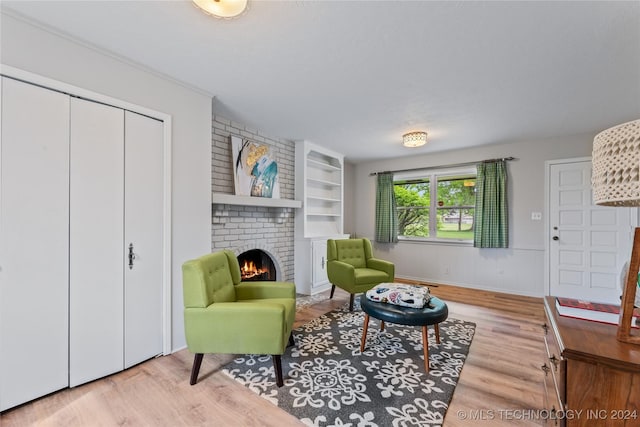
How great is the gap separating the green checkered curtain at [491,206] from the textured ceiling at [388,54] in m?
1.13

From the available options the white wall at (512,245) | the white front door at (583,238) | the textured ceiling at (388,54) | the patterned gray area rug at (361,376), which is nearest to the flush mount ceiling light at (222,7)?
the textured ceiling at (388,54)

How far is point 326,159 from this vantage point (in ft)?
16.0

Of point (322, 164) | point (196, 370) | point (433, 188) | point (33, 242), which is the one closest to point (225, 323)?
point (196, 370)

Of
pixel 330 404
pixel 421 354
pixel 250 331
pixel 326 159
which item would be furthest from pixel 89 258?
pixel 326 159

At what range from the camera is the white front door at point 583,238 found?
3.44m

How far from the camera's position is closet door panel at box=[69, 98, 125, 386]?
177cm

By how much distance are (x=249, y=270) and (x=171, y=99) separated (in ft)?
7.59

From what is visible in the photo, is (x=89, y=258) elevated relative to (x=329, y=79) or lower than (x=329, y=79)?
lower

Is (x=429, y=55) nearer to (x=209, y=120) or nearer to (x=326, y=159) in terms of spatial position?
(x=209, y=120)

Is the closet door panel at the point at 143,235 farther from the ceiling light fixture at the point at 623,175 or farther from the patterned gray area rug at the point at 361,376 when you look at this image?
the ceiling light fixture at the point at 623,175

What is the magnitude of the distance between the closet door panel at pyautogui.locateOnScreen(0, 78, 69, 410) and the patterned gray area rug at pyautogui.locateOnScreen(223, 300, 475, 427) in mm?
1153

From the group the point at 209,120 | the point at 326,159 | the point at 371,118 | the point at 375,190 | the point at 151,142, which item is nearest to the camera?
the point at 151,142

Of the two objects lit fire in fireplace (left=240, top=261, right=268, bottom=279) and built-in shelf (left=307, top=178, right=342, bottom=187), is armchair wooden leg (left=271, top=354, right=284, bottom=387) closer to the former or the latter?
lit fire in fireplace (left=240, top=261, right=268, bottom=279)

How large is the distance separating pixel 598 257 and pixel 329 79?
14.0 feet
